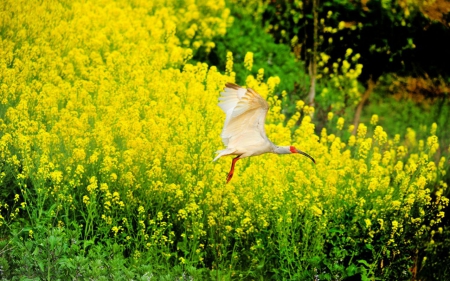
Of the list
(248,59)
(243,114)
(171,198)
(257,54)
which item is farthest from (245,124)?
(257,54)

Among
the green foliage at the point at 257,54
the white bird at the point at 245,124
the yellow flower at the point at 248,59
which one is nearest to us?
the white bird at the point at 245,124

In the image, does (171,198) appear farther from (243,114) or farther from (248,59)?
(248,59)

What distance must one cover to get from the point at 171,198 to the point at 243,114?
40.3 inches

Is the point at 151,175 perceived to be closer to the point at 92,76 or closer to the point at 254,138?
the point at 254,138

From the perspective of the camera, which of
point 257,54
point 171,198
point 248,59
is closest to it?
point 171,198

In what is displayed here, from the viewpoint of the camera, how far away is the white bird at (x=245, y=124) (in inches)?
201

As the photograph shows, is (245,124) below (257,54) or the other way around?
the other way around

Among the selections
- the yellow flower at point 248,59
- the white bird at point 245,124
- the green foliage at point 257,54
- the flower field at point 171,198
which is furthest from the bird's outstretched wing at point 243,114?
the green foliage at point 257,54

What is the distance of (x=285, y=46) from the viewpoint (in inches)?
406

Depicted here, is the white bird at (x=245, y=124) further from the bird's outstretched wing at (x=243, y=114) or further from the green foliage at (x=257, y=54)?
the green foliage at (x=257, y=54)

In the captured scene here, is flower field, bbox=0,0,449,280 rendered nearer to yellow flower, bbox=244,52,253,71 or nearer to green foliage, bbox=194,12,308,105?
yellow flower, bbox=244,52,253,71

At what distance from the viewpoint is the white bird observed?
16.8ft

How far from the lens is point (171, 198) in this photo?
5.96 metres

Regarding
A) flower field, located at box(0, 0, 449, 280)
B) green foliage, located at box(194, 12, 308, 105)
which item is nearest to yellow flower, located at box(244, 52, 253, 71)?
flower field, located at box(0, 0, 449, 280)
